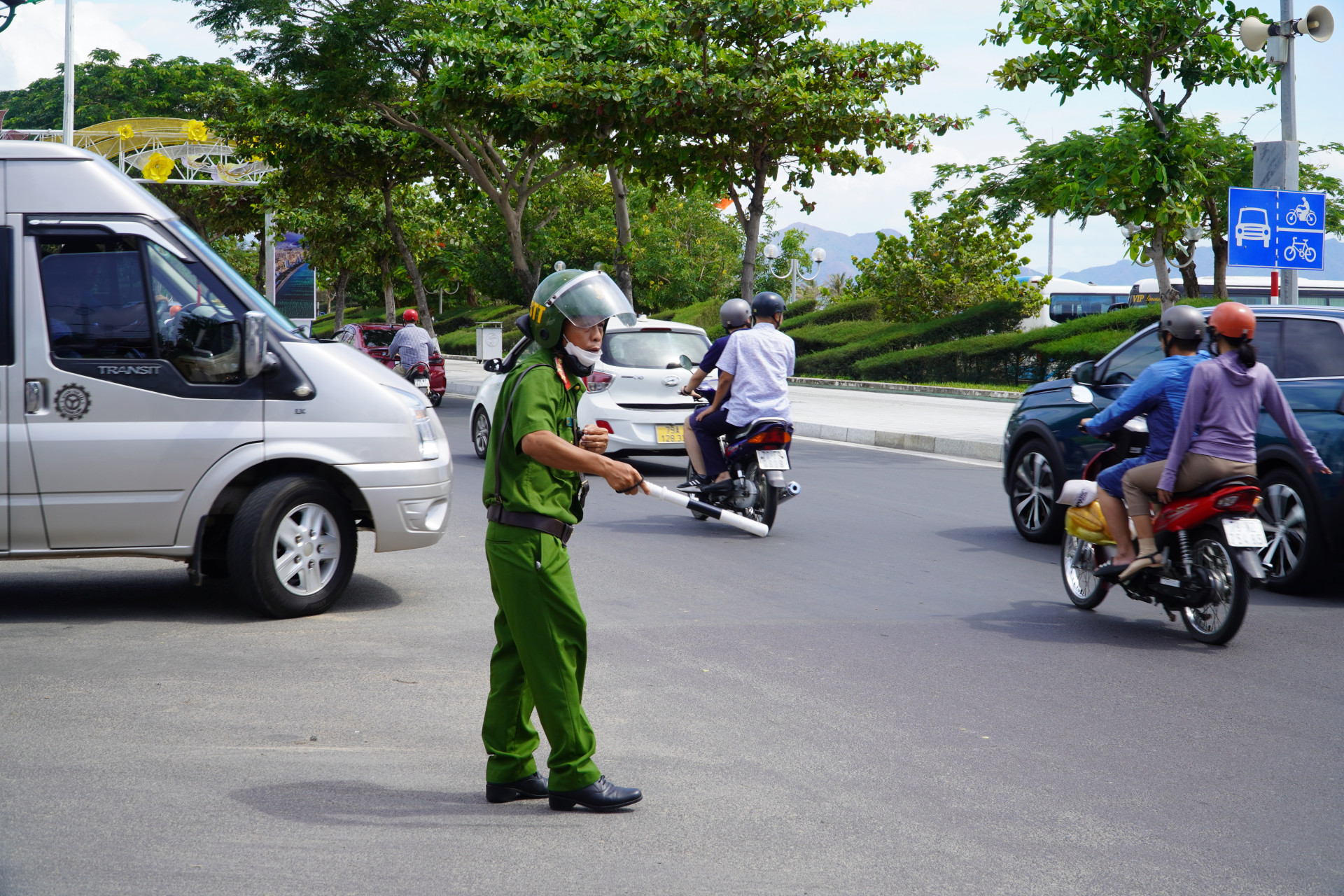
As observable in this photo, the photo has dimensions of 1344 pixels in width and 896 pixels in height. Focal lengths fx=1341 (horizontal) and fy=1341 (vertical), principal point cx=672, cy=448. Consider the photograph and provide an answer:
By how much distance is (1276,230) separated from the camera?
1312 cm

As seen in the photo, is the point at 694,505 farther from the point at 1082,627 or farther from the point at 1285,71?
the point at 1285,71

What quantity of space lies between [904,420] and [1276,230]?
25.3 feet

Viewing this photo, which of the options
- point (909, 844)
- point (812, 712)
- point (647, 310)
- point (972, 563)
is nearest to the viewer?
point (909, 844)

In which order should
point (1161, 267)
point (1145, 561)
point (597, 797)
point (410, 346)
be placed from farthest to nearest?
point (410, 346)
point (1161, 267)
point (1145, 561)
point (597, 797)

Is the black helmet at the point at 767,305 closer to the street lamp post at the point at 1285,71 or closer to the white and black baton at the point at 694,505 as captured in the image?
the white and black baton at the point at 694,505

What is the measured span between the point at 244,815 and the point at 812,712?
2.19 m

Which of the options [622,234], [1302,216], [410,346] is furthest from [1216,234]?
[410,346]

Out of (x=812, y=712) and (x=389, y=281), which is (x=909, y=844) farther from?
(x=389, y=281)

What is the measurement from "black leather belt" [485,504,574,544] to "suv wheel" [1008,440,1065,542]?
20.0ft

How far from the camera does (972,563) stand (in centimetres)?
875

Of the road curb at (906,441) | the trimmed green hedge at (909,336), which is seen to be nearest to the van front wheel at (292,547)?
the road curb at (906,441)

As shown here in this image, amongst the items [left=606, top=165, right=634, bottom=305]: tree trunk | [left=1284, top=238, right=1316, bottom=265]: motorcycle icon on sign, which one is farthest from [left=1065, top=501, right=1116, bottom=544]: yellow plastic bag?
[left=606, top=165, right=634, bottom=305]: tree trunk

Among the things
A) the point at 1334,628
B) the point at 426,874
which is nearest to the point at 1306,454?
the point at 1334,628

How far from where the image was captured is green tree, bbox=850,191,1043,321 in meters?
36.8
